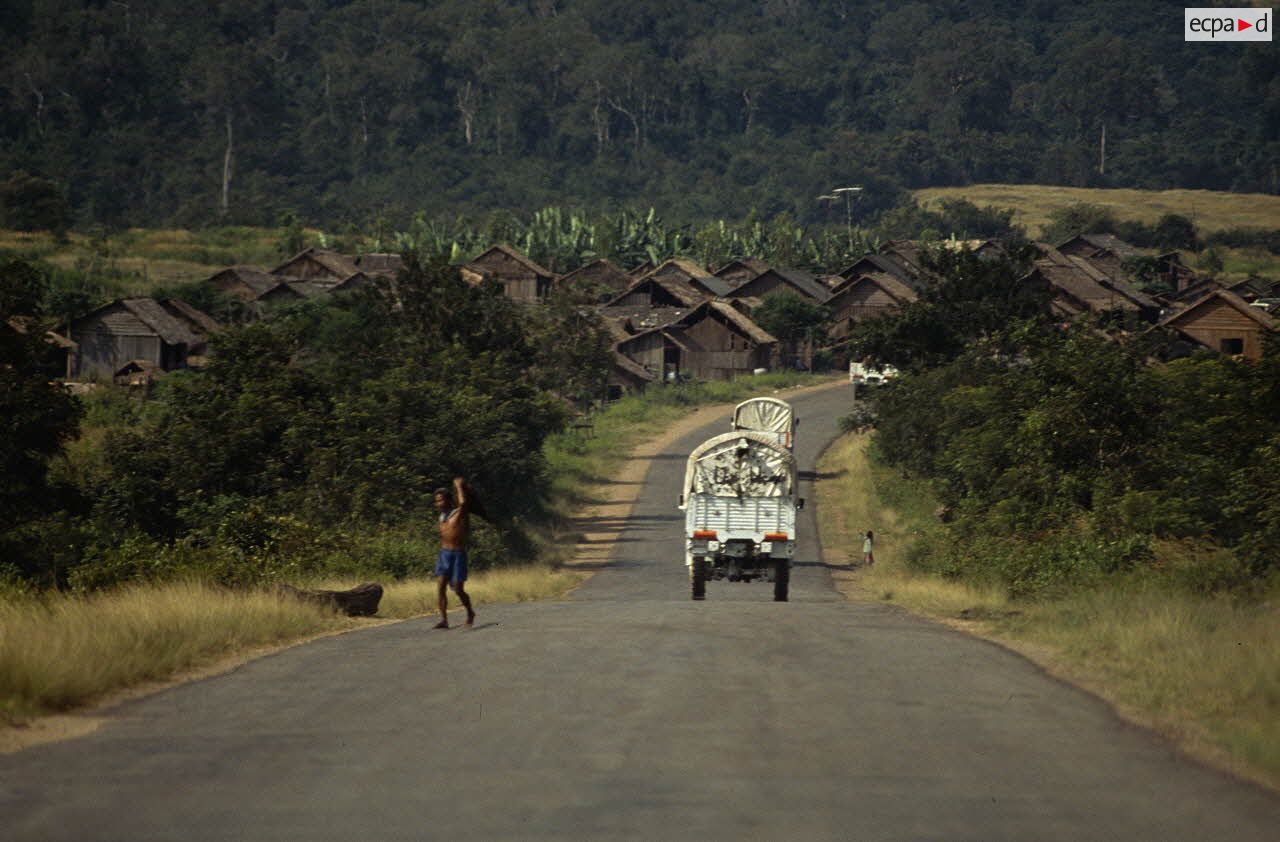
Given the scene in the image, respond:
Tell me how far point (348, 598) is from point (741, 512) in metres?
11.9

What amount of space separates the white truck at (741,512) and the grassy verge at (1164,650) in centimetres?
336

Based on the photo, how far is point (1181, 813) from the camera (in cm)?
991

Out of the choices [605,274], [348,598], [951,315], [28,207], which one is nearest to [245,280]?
[28,207]

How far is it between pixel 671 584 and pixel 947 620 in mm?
19726

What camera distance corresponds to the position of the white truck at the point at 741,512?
33031mm

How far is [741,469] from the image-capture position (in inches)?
1334

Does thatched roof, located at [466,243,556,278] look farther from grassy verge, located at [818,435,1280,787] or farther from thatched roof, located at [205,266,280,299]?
grassy verge, located at [818,435,1280,787]

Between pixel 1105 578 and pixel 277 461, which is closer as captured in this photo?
pixel 1105 578

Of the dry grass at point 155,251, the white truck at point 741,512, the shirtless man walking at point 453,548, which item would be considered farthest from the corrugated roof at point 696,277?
the shirtless man walking at point 453,548

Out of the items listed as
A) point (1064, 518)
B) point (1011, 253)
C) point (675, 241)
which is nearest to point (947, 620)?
point (1064, 518)

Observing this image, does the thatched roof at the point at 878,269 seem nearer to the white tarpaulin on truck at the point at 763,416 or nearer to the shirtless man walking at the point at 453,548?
the white tarpaulin on truck at the point at 763,416

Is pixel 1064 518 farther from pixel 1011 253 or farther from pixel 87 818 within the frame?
pixel 1011 253

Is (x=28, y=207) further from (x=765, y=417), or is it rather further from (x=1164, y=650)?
(x=1164, y=650)

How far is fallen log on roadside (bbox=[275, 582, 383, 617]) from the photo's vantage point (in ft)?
72.3
